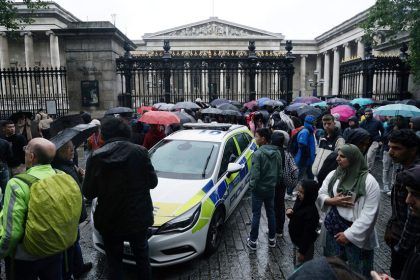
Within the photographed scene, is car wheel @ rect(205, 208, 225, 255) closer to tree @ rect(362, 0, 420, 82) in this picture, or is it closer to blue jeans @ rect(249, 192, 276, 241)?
blue jeans @ rect(249, 192, 276, 241)

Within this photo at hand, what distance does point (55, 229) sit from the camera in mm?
2854

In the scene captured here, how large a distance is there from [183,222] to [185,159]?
1482 millimetres

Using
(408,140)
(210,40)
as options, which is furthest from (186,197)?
(210,40)

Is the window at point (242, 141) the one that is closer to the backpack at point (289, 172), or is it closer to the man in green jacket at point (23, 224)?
the backpack at point (289, 172)

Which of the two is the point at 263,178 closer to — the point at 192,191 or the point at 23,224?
the point at 192,191

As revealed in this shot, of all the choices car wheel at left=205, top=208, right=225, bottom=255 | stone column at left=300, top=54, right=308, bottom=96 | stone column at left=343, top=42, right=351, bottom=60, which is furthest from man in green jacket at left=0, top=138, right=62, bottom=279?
stone column at left=300, top=54, right=308, bottom=96

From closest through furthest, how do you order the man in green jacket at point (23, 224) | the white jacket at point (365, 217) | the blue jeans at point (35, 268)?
the man in green jacket at point (23, 224) → the blue jeans at point (35, 268) → the white jacket at point (365, 217)

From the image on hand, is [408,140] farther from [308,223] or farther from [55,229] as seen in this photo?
[55,229]

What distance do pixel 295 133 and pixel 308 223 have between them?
3796mm

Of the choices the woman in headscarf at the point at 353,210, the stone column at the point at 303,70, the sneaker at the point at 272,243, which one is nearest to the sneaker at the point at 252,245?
the sneaker at the point at 272,243

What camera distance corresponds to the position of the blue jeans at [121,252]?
3541 mm

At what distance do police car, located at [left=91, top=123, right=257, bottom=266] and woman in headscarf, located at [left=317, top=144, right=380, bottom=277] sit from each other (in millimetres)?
1712

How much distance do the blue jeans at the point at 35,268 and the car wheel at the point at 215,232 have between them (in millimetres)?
2151

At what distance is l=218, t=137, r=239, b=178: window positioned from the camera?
558 cm
